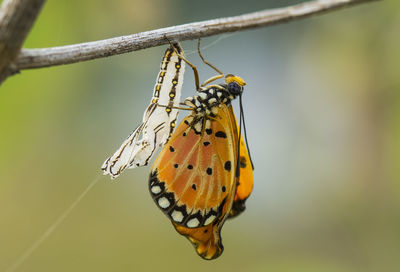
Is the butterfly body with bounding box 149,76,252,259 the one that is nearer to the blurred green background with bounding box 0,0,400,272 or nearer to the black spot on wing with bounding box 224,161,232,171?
the black spot on wing with bounding box 224,161,232,171

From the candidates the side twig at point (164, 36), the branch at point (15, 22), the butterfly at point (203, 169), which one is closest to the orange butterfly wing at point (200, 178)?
the butterfly at point (203, 169)

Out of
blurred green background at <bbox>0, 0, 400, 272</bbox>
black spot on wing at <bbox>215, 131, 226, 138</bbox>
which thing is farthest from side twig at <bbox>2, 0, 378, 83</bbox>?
blurred green background at <bbox>0, 0, 400, 272</bbox>

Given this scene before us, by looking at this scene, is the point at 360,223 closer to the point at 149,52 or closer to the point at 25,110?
the point at 149,52

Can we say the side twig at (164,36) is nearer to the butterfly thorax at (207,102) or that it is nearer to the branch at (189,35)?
the branch at (189,35)

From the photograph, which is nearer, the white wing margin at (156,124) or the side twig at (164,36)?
the side twig at (164,36)

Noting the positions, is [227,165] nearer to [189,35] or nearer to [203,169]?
[203,169]

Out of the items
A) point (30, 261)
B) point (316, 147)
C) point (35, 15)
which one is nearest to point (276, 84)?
point (316, 147)
